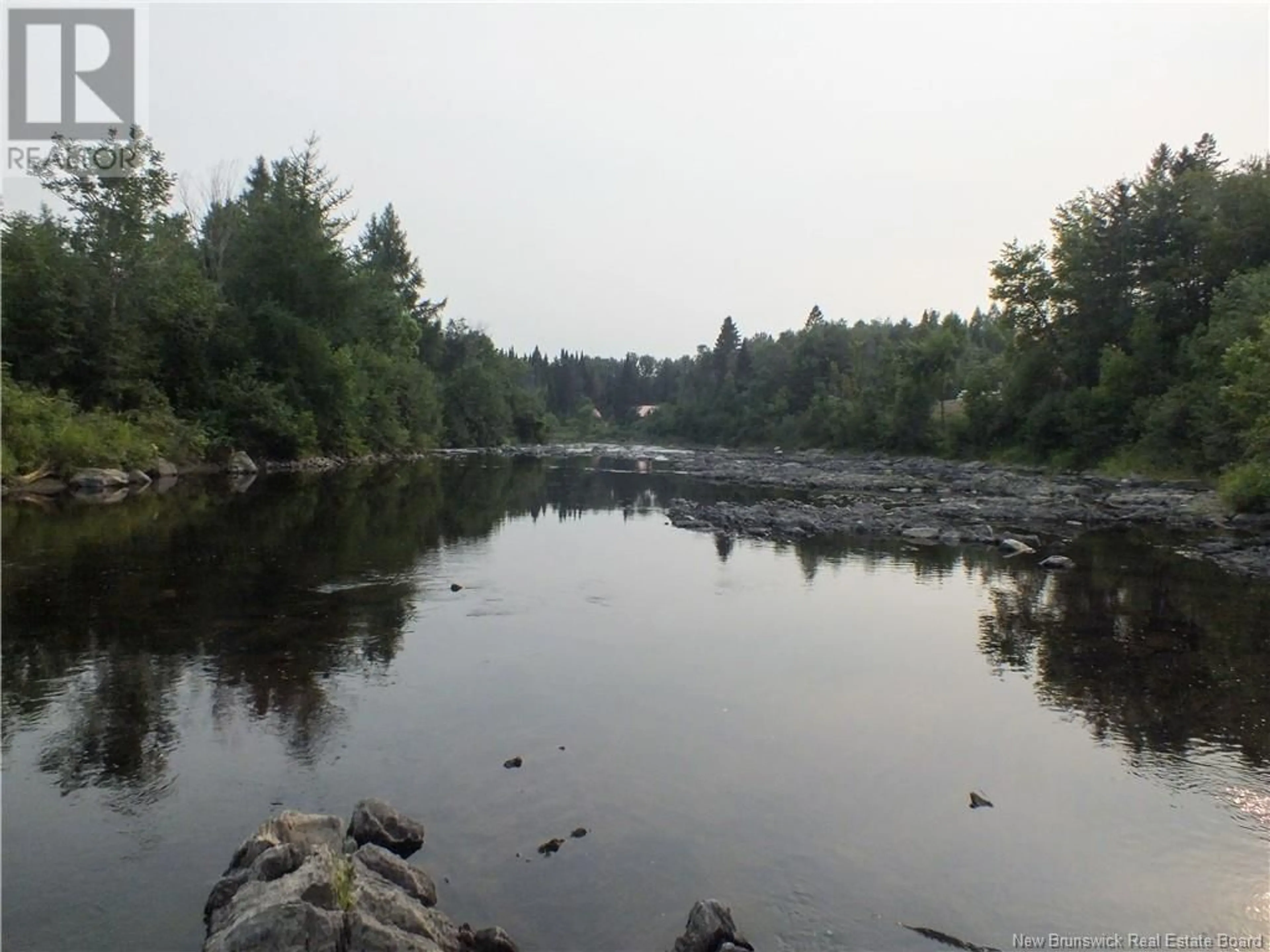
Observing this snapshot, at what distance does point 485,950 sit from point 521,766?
2805mm

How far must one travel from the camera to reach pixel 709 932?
521 centimetres

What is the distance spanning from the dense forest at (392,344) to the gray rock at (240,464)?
1.08m

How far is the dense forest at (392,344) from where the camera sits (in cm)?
3347

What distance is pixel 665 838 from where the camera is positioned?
6.73 meters

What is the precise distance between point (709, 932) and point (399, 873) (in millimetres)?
1960

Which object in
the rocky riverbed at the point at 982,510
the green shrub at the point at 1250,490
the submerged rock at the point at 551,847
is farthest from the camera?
the green shrub at the point at 1250,490

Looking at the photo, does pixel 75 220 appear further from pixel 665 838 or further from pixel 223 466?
pixel 665 838

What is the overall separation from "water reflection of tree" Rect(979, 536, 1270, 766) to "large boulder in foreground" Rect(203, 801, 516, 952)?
23.5ft

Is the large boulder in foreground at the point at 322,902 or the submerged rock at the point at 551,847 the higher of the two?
the large boulder in foreground at the point at 322,902

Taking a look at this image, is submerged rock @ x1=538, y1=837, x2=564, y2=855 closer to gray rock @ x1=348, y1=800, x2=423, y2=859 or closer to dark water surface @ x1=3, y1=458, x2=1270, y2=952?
dark water surface @ x1=3, y1=458, x2=1270, y2=952

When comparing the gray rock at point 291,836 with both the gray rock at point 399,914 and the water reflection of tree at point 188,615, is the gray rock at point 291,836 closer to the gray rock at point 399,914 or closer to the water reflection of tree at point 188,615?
the gray rock at point 399,914

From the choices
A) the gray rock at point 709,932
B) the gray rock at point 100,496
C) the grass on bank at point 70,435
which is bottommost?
the gray rock at point 100,496

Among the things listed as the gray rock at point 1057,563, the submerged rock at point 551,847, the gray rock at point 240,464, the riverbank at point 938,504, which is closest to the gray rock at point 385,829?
the submerged rock at point 551,847

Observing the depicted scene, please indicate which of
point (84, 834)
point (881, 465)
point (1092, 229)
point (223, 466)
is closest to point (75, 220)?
point (223, 466)
